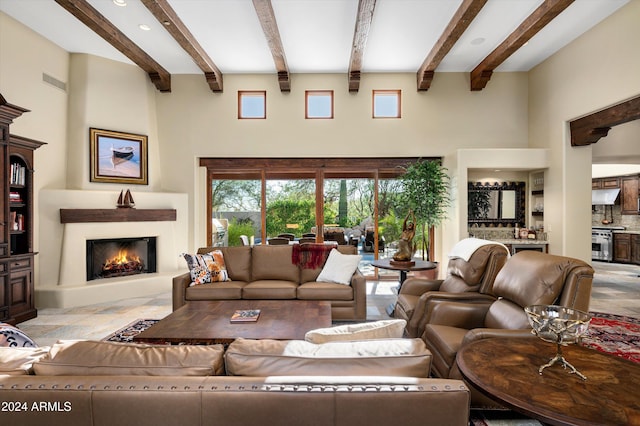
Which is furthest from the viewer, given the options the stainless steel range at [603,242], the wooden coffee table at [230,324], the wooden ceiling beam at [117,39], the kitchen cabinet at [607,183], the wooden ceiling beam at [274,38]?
the kitchen cabinet at [607,183]

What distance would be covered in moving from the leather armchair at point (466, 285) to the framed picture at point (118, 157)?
16.3ft

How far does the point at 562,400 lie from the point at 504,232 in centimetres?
578

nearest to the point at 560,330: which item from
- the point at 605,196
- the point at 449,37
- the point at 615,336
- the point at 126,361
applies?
the point at 126,361

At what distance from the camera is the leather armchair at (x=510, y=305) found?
2.10 m

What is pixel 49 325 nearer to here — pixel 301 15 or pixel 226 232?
pixel 226 232

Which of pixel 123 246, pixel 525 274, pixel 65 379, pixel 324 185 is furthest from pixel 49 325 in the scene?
pixel 525 274

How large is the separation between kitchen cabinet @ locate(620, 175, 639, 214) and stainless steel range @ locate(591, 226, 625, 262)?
1.64 feet

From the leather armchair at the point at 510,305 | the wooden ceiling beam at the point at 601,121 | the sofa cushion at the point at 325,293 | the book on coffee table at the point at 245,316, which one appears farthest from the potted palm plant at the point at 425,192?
the book on coffee table at the point at 245,316

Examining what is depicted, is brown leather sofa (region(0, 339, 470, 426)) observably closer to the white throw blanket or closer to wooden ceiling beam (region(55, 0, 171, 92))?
the white throw blanket

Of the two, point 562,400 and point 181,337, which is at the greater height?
point 562,400

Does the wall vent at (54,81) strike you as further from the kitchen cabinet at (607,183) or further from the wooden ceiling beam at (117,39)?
the kitchen cabinet at (607,183)

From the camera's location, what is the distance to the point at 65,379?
1.10 meters

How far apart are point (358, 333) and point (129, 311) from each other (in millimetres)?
4256

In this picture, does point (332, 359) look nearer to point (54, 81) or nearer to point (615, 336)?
point (615, 336)
